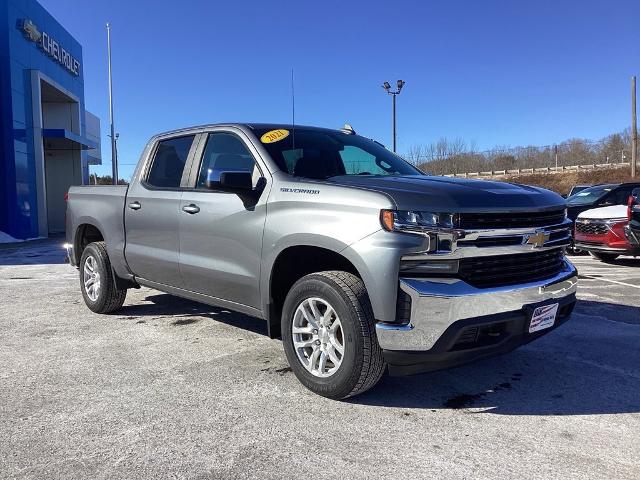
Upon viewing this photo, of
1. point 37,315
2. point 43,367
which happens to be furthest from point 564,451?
point 37,315

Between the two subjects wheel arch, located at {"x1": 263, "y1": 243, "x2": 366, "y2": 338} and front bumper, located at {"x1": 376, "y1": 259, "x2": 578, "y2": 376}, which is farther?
wheel arch, located at {"x1": 263, "y1": 243, "x2": 366, "y2": 338}

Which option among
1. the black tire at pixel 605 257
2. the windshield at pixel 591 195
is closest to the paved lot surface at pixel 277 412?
the black tire at pixel 605 257

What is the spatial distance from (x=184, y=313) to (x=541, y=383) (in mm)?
3845

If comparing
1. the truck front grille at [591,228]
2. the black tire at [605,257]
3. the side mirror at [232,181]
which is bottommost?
the black tire at [605,257]

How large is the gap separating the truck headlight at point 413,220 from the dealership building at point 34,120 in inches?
757

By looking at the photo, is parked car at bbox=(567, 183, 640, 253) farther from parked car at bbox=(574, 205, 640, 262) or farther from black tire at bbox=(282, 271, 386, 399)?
black tire at bbox=(282, 271, 386, 399)

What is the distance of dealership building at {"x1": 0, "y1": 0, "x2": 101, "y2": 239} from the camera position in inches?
735

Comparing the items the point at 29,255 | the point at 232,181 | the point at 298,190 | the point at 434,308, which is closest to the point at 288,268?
the point at 298,190

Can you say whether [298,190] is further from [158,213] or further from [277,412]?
[158,213]

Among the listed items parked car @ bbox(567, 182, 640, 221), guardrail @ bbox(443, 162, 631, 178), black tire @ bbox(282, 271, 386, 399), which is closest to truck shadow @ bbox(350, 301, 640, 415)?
black tire @ bbox(282, 271, 386, 399)

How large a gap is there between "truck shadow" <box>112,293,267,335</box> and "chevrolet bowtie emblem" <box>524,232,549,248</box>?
2.73 meters

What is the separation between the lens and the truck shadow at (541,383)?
3.49m

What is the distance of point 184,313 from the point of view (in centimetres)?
610

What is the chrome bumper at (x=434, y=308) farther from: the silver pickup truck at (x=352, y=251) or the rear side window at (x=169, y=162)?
the rear side window at (x=169, y=162)
